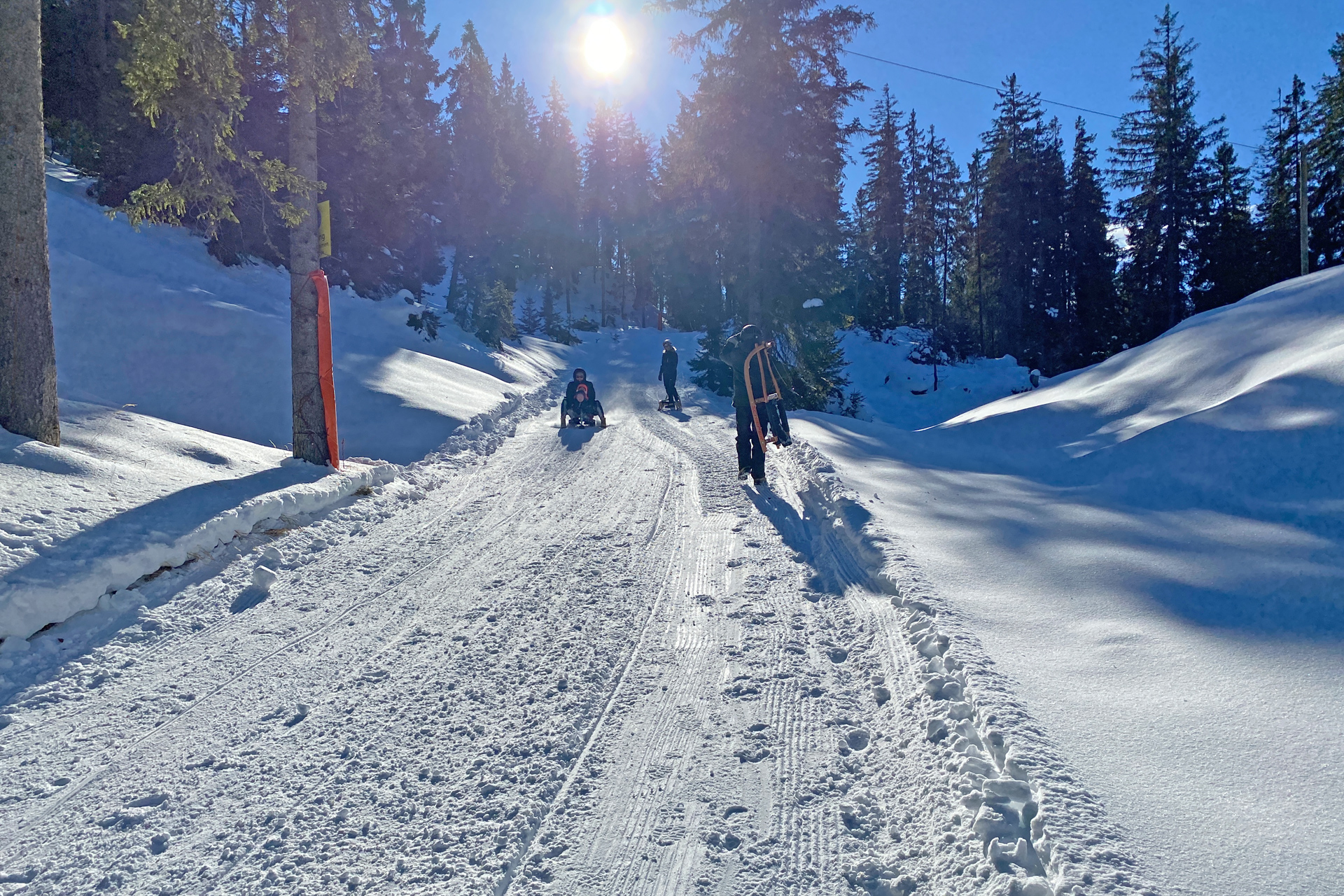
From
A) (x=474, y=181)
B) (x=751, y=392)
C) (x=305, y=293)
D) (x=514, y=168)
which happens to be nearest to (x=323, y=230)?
(x=305, y=293)

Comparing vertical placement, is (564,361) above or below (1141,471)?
above

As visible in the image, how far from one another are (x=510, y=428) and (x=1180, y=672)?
1266cm

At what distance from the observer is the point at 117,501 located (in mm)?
5699

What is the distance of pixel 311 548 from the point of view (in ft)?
20.2

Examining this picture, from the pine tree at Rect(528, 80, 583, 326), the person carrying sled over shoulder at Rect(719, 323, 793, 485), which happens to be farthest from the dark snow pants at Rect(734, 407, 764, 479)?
the pine tree at Rect(528, 80, 583, 326)

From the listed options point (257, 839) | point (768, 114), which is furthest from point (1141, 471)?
point (768, 114)

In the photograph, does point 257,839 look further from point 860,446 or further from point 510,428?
point 510,428

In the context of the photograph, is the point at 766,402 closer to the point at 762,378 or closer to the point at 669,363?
the point at 762,378

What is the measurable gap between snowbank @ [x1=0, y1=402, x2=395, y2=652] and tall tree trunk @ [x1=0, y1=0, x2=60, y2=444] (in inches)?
12.8

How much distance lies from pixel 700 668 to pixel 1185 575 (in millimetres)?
3308

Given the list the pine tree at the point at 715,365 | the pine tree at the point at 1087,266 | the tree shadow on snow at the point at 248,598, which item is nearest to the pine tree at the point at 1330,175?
the pine tree at the point at 1087,266

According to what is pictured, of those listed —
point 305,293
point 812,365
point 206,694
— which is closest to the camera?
point 206,694

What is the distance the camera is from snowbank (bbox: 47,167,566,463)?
36.0 ft

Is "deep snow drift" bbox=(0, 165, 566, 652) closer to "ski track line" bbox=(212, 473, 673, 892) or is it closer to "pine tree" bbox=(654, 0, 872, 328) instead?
"ski track line" bbox=(212, 473, 673, 892)
